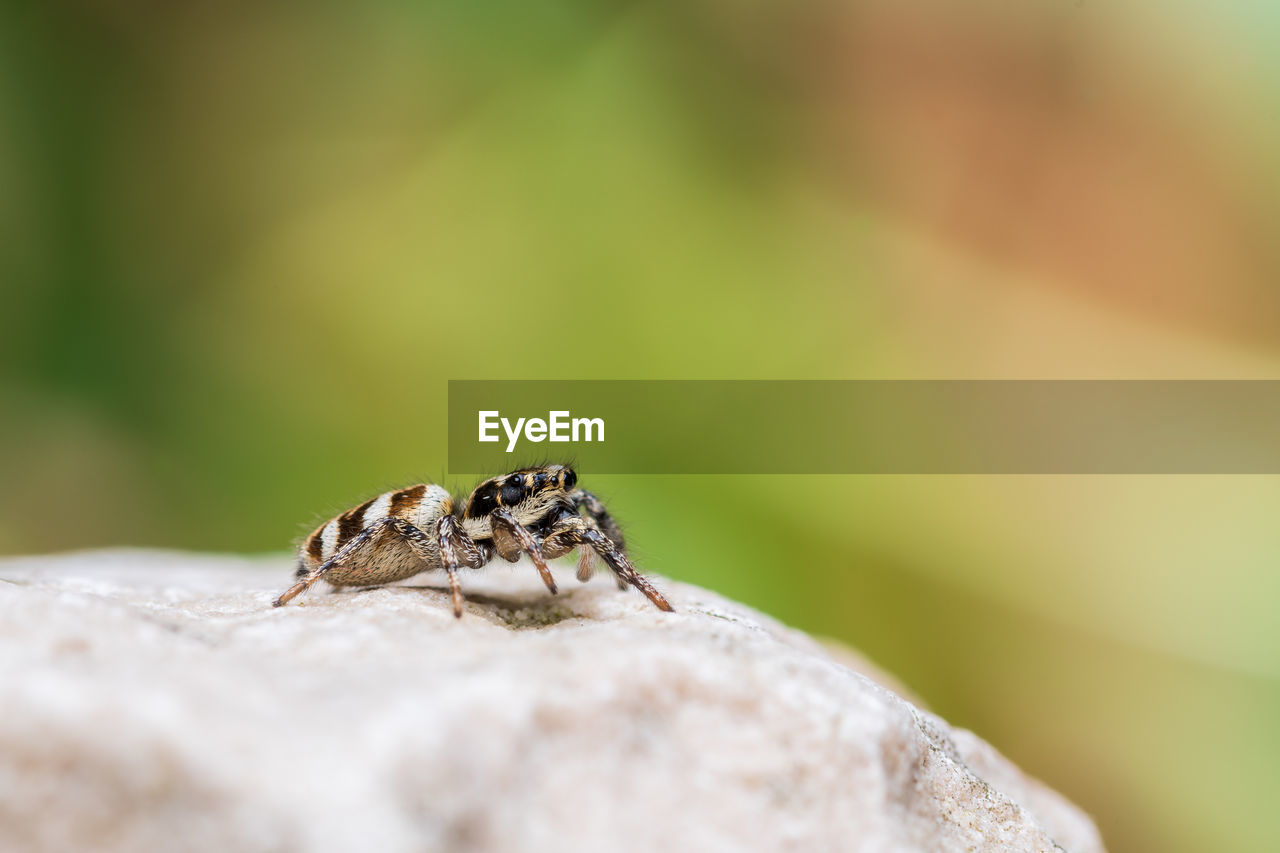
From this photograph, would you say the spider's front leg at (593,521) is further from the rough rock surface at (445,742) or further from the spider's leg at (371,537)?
the rough rock surface at (445,742)

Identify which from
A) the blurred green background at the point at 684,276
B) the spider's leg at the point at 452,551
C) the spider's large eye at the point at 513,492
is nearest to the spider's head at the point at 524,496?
the spider's large eye at the point at 513,492

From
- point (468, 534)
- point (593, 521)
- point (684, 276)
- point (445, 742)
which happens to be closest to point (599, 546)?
point (593, 521)

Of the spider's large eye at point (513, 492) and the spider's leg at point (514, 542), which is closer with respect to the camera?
the spider's leg at point (514, 542)

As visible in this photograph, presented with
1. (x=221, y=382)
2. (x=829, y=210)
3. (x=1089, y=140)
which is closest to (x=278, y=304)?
(x=221, y=382)

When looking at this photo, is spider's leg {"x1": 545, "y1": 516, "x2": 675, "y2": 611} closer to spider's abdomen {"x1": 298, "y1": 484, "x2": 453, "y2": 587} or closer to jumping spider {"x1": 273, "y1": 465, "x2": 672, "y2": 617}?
jumping spider {"x1": 273, "y1": 465, "x2": 672, "y2": 617}

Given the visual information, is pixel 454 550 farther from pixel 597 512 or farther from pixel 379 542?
pixel 597 512

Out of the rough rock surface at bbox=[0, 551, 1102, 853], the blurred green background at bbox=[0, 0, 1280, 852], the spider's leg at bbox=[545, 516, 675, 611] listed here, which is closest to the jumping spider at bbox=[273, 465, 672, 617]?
Result: the spider's leg at bbox=[545, 516, 675, 611]

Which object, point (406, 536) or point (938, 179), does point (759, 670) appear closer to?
point (406, 536)
